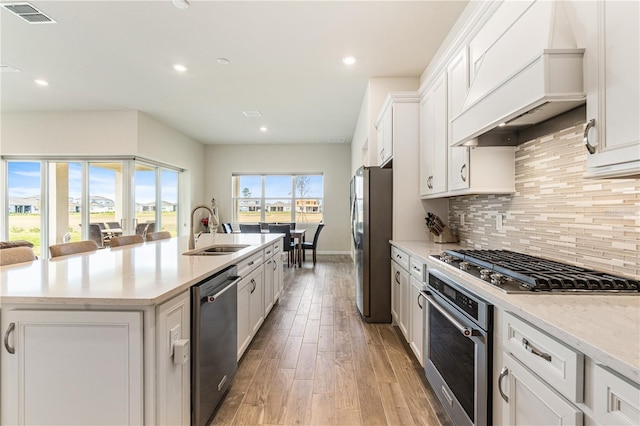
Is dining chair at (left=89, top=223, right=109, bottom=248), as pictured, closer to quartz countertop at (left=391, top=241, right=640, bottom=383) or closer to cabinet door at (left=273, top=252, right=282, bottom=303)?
cabinet door at (left=273, top=252, right=282, bottom=303)

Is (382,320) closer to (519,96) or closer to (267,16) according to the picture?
(519,96)

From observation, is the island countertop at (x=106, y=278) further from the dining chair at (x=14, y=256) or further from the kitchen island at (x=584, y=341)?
the kitchen island at (x=584, y=341)

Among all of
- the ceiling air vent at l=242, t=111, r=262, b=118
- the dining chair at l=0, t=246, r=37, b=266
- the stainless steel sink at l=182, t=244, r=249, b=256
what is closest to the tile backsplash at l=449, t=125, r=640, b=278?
the stainless steel sink at l=182, t=244, r=249, b=256

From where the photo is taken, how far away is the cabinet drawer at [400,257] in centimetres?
253

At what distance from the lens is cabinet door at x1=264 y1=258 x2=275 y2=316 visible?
299 centimetres

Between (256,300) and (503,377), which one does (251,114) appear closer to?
(256,300)

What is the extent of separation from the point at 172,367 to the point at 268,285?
6.09ft

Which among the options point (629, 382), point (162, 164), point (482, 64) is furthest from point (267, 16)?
point (162, 164)

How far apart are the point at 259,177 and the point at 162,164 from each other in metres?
2.54

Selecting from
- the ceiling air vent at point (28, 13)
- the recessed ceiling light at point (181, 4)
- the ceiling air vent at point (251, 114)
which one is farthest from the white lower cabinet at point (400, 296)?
the ceiling air vent at point (28, 13)

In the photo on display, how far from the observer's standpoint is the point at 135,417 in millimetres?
1144

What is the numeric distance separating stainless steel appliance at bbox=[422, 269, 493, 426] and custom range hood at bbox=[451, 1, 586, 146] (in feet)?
2.86

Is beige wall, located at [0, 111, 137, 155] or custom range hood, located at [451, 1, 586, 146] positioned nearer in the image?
custom range hood, located at [451, 1, 586, 146]

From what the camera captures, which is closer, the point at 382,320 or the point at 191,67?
the point at 382,320
